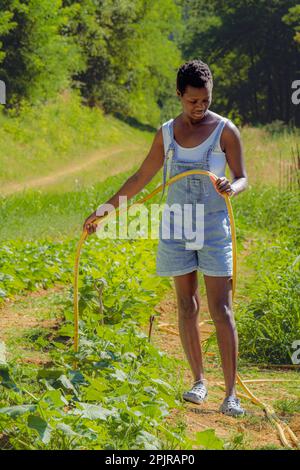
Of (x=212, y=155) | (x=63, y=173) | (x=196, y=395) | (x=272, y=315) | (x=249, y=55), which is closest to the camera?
(x=212, y=155)

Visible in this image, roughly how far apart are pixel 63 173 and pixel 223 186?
A: 21.6 metres

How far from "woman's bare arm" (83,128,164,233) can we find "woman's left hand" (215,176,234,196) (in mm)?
540

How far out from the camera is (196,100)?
185 inches

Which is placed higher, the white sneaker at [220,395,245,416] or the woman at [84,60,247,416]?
the woman at [84,60,247,416]

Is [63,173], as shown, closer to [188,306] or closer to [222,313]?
[188,306]

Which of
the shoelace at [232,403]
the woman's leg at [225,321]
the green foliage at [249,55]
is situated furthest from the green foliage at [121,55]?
the shoelace at [232,403]

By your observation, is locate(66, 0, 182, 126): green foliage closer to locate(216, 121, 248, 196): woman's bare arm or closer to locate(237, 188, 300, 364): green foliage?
locate(237, 188, 300, 364): green foliage

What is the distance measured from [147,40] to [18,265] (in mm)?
39490

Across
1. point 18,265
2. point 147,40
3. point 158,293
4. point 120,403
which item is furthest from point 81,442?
point 147,40

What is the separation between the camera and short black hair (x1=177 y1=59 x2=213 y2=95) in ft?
15.2

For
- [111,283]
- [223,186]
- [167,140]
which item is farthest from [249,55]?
[223,186]

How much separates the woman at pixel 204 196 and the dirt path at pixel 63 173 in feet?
40.0

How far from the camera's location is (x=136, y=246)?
9.00 meters

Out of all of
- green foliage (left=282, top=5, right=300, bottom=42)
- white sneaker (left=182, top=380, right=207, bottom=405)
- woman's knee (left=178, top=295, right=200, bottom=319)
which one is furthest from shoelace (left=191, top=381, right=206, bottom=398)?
green foliage (left=282, top=5, right=300, bottom=42)
